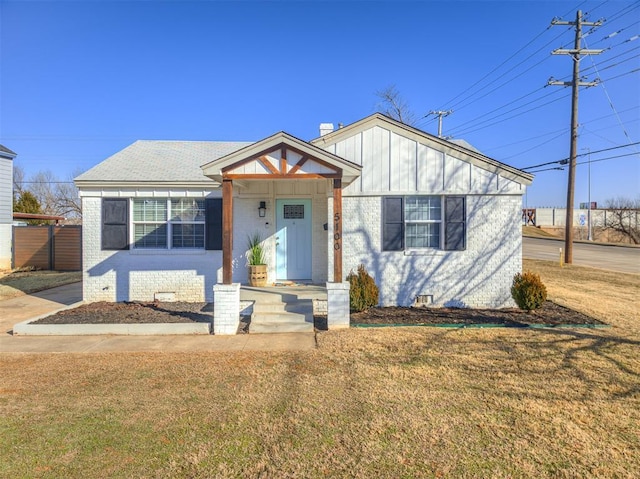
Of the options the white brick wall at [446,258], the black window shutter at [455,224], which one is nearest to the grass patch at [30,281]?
the white brick wall at [446,258]

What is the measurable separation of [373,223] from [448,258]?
1.98 meters

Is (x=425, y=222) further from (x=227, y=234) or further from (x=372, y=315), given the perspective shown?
(x=227, y=234)

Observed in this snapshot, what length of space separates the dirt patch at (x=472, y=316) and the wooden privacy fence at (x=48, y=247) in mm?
14933

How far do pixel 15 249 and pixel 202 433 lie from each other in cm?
1877

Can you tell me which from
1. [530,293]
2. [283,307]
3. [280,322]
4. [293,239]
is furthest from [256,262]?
[530,293]

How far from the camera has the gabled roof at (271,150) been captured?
715cm

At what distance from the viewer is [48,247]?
56.9 ft

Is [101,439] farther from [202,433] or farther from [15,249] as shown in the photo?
[15,249]

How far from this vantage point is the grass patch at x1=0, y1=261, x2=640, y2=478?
304 centimetres

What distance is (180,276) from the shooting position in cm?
955

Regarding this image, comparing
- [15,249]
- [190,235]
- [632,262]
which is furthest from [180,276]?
[632,262]

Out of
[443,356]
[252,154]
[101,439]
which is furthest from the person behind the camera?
[252,154]

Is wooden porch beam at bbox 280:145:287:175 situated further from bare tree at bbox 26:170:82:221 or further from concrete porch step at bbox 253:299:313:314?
bare tree at bbox 26:170:82:221

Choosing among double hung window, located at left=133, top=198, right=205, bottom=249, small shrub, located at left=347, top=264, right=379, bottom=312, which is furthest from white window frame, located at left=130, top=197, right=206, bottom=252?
small shrub, located at left=347, top=264, right=379, bottom=312
